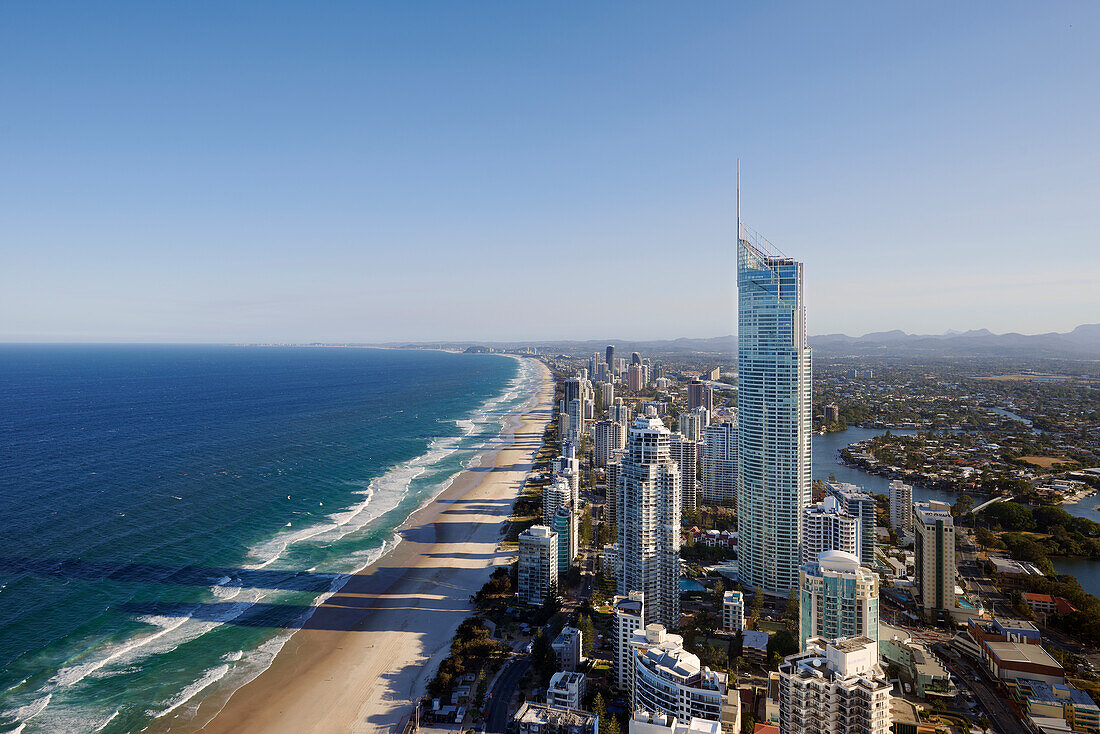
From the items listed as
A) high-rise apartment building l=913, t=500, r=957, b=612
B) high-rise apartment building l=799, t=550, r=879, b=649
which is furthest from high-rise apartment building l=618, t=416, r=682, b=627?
high-rise apartment building l=913, t=500, r=957, b=612

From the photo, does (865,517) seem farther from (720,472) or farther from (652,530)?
(720,472)

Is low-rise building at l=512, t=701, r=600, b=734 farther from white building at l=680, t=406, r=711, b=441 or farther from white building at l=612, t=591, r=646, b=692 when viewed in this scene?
white building at l=680, t=406, r=711, b=441

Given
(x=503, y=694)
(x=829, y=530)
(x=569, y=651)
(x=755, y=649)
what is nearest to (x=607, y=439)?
(x=829, y=530)

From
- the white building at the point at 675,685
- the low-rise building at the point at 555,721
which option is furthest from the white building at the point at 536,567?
the low-rise building at the point at 555,721

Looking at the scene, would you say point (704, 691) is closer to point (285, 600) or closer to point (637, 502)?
point (637, 502)

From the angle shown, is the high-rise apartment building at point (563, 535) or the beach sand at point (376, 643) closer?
the beach sand at point (376, 643)

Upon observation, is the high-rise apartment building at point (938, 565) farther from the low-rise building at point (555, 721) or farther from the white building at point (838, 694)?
the low-rise building at point (555, 721)
